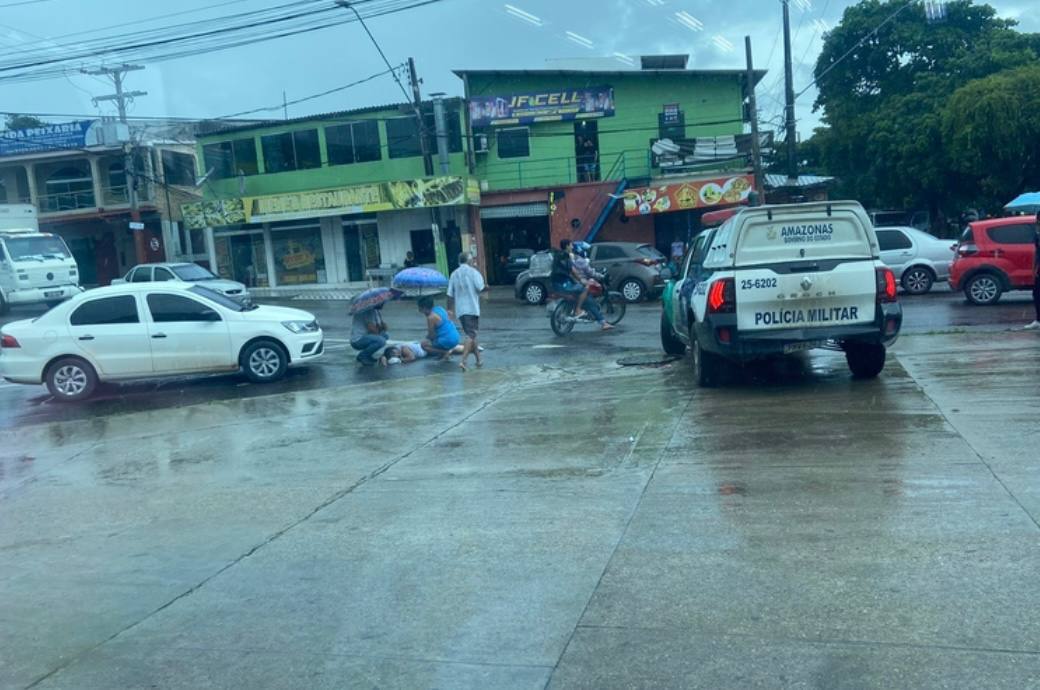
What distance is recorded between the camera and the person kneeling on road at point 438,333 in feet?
50.2

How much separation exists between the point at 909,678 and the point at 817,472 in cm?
312

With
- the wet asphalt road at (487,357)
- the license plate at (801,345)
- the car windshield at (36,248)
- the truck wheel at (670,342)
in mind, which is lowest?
the wet asphalt road at (487,357)

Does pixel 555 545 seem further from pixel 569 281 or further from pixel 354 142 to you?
pixel 354 142

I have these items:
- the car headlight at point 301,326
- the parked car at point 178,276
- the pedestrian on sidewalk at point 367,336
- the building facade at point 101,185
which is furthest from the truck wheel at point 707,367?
the building facade at point 101,185

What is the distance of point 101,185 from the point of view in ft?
149

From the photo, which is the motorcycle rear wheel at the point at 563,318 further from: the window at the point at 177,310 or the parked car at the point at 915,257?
the parked car at the point at 915,257

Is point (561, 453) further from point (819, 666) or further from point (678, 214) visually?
point (678, 214)

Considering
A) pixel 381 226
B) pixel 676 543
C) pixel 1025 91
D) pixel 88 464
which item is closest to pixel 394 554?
pixel 676 543

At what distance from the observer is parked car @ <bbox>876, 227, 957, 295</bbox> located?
71.3ft

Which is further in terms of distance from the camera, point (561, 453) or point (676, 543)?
point (561, 453)

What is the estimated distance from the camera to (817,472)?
7098mm

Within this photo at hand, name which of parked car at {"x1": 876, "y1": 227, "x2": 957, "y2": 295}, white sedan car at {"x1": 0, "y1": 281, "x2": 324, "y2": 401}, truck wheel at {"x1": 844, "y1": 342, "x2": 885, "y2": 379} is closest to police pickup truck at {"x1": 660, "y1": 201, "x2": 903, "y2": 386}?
truck wheel at {"x1": 844, "y1": 342, "x2": 885, "y2": 379}

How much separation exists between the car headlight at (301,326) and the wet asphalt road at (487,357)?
26.8 inches

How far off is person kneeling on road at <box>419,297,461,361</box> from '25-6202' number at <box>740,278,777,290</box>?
248 inches
